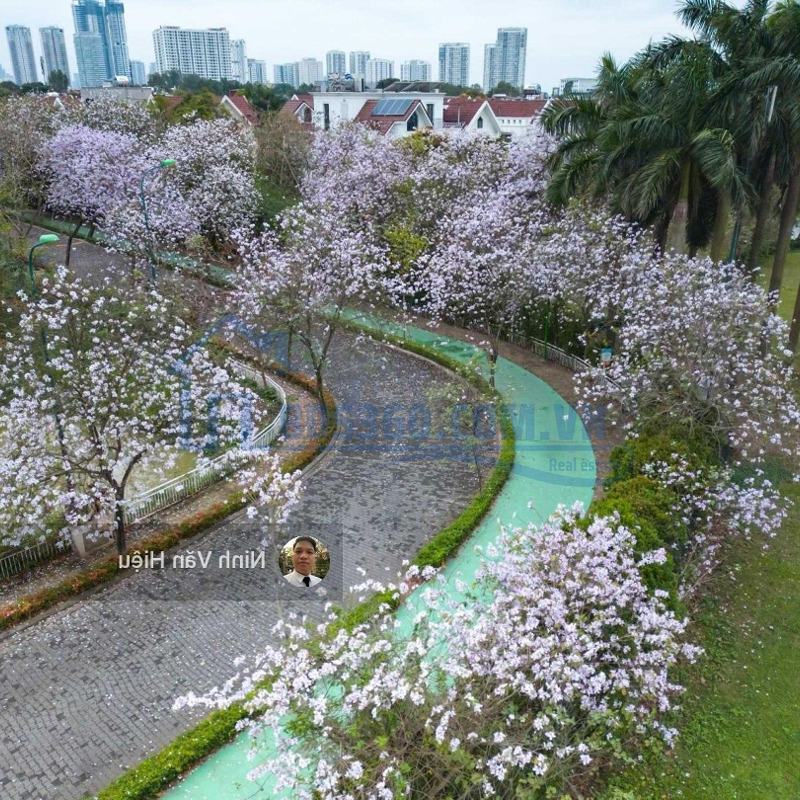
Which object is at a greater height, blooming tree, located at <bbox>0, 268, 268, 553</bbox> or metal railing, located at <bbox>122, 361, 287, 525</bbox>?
blooming tree, located at <bbox>0, 268, 268, 553</bbox>

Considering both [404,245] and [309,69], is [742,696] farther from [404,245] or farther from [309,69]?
[309,69]

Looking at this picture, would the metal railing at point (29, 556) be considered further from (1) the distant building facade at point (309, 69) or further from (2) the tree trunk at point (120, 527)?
(1) the distant building facade at point (309, 69)

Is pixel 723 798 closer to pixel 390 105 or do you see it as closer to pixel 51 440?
pixel 51 440

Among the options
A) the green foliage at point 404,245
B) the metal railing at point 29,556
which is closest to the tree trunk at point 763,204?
the green foliage at point 404,245

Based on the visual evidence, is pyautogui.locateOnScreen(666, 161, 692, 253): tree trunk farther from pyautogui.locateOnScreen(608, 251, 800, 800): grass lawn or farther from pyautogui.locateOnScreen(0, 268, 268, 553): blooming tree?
pyautogui.locateOnScreen(0, 268, 268, 553): blooming tree

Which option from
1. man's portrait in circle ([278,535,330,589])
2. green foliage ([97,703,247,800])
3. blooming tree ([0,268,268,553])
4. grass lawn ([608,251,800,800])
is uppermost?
blooming tree ([0,268,268,553])

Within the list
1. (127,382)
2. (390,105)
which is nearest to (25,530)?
(127,382)

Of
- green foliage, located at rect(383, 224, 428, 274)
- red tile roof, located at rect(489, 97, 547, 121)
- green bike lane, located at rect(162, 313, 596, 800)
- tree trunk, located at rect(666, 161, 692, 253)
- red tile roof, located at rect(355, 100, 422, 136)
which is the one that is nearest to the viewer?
green bike lane, located at rect(162, 313, 596, 800)

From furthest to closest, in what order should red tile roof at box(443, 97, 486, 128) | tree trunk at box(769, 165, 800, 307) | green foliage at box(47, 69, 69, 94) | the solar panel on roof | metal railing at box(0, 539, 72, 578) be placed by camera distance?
green foliage at box(47, 69, 69, 94) → red tile roof at box(443, 97, 486, 128) → the solar panel on roof → tree trunk at box(769, 165, 800, 307) → metal railing at box(0, 539, 72, 578)

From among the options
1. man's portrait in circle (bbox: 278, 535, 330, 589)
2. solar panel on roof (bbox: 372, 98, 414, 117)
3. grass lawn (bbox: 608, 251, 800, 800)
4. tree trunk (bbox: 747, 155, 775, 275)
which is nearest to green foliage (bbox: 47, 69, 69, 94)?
solar panel on roof (bbox: 372, 98, 414, 117)
